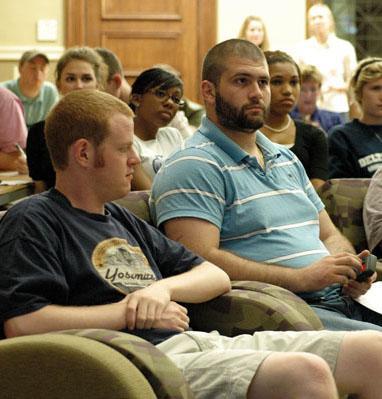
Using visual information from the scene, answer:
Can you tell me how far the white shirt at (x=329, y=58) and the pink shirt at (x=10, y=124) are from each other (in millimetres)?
3183

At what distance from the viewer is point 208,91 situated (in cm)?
268

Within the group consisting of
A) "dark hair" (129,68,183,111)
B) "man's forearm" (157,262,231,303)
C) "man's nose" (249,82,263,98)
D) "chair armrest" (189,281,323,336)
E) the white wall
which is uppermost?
the white wall

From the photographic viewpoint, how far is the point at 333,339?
1856 millimetres

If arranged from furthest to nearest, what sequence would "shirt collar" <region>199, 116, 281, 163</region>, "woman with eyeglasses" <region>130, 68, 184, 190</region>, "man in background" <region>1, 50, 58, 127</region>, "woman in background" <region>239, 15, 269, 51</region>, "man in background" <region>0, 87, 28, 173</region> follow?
"woman in background" <region>239, 15, 269, 51</region>, "man in background" <region>1, 50, 58, 127</region>, "man in background" <region>0, 87, 28, 173</region>, "woman with eyeglasses" <region>130, 68, 184, 190</region>, "shirt collar" <region>199, 116, 281, 163</region>

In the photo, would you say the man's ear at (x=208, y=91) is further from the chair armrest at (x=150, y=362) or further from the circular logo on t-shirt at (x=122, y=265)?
the chair armrest at (x=150, y=362)

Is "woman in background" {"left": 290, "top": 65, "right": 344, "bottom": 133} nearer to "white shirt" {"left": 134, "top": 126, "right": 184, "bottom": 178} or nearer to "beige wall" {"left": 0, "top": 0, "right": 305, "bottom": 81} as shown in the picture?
"white shirt" {"left": 134, "top": 126, "right": 184, "bottom": 178}

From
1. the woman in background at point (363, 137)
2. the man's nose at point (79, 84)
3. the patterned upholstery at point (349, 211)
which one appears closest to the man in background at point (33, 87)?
the man's nose at point (79, 84)

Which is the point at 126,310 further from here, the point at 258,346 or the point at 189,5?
the point at 189,5

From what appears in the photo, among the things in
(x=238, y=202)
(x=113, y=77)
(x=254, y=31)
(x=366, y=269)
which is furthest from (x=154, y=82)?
(x=254, y=31)

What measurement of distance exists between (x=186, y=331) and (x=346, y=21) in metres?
6.19

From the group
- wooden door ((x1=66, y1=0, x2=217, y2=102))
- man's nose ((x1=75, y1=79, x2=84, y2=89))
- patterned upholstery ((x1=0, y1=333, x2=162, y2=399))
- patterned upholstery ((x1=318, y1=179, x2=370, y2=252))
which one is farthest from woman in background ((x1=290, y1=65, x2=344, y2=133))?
patterned upholstery ((x1=0, y1=333, x2=162, y2=399))

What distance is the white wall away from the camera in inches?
297

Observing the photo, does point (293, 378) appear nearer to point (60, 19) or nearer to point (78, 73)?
point (78, 73)

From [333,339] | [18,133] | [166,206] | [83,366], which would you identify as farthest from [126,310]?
[18,133]
